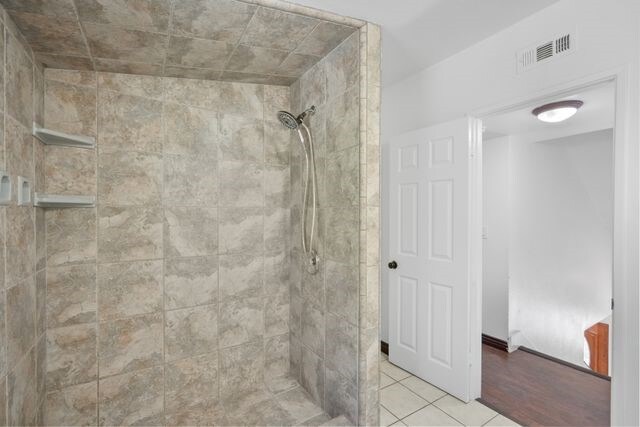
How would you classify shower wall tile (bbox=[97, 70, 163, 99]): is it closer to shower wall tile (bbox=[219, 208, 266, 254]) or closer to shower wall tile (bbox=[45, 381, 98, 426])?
shower wall tile (bbox=[219, 208, 266, 254])

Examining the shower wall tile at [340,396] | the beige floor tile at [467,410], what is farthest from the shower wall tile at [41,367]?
the beige floor tile at [467,410]

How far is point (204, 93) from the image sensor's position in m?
2.06

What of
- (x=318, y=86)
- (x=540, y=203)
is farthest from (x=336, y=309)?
(x=540, y=203)

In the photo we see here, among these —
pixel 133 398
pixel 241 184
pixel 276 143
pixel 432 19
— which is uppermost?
pixel 432 19

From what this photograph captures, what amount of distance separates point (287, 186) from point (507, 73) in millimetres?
1534

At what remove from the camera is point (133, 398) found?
190cm

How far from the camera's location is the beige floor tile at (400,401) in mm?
2006

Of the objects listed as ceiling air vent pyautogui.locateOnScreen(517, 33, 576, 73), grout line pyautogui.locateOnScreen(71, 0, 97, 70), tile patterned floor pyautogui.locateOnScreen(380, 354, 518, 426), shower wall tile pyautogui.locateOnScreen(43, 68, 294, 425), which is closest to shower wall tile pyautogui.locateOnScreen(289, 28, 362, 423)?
shower wall tile pyautogui.locateOnScreen(43, 68, 294, 425)

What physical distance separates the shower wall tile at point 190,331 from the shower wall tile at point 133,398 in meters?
0.15

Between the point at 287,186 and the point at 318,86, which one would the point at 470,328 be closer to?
the point at 287,186

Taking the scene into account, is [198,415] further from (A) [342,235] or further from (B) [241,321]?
(A) [342,235]

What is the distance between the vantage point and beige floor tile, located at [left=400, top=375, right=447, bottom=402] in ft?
7.04

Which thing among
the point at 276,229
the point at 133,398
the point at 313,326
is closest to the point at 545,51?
the point at 276,229

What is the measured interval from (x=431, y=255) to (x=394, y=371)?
0.98 meters
